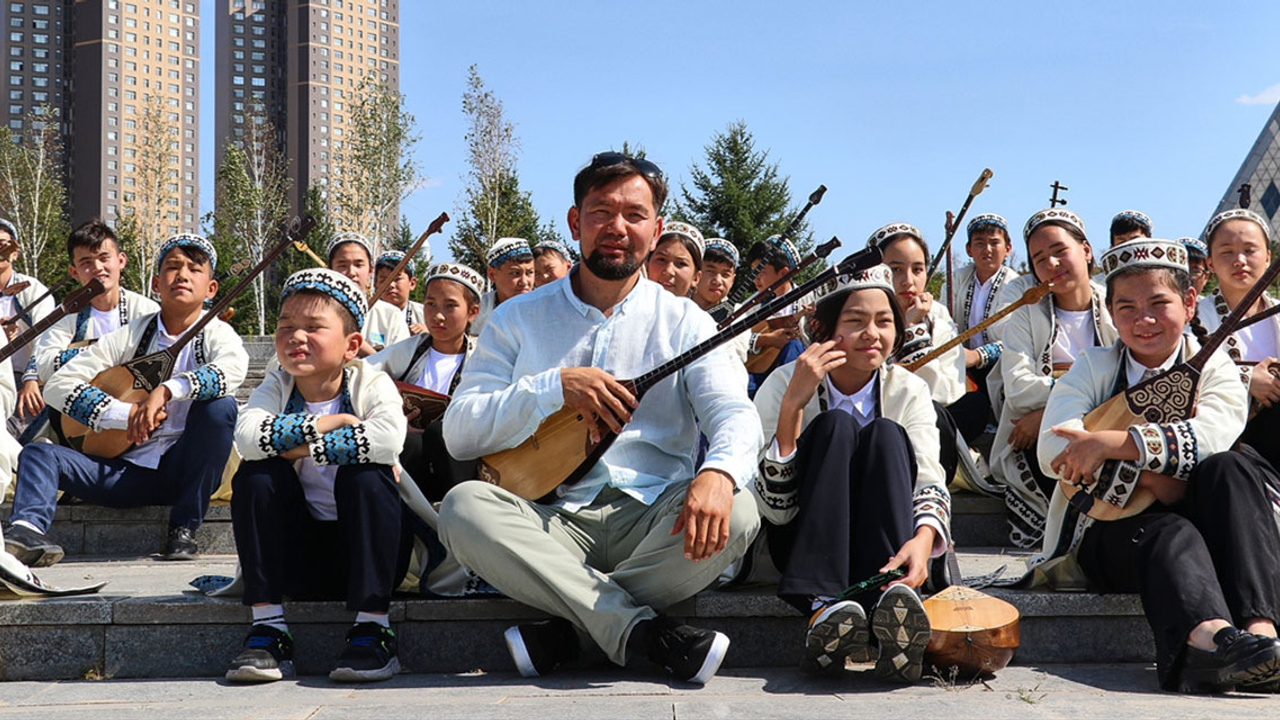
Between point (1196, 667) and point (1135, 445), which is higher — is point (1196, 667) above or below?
below

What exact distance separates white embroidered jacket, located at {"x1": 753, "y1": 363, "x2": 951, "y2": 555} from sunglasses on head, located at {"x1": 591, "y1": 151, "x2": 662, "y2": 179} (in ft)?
2.24

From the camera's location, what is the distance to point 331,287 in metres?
3.48

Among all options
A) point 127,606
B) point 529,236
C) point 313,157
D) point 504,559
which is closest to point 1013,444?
point 504,559

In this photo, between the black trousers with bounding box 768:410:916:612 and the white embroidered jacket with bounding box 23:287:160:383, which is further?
the white embroidered jacket with bounding box 23:287:160:383

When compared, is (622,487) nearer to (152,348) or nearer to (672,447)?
(672,447)

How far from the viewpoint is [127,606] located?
3.34 metres

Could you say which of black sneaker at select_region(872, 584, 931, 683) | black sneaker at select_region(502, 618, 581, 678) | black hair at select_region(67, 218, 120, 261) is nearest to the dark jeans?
black hair at select_region(67, 218, 120, 261)

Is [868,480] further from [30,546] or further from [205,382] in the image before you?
→ [30,546]

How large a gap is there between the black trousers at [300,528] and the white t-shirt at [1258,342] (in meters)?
3.08

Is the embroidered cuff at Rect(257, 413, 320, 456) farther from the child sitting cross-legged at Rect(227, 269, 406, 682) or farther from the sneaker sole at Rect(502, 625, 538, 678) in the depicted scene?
the sneaker sole at Rect(502, 625, 538, 678)

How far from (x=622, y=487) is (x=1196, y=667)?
1.48 m

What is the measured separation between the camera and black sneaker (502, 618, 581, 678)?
3.10 metres

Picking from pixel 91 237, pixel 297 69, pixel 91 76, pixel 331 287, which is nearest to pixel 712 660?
pixel 331 287

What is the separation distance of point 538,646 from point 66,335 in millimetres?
3690
